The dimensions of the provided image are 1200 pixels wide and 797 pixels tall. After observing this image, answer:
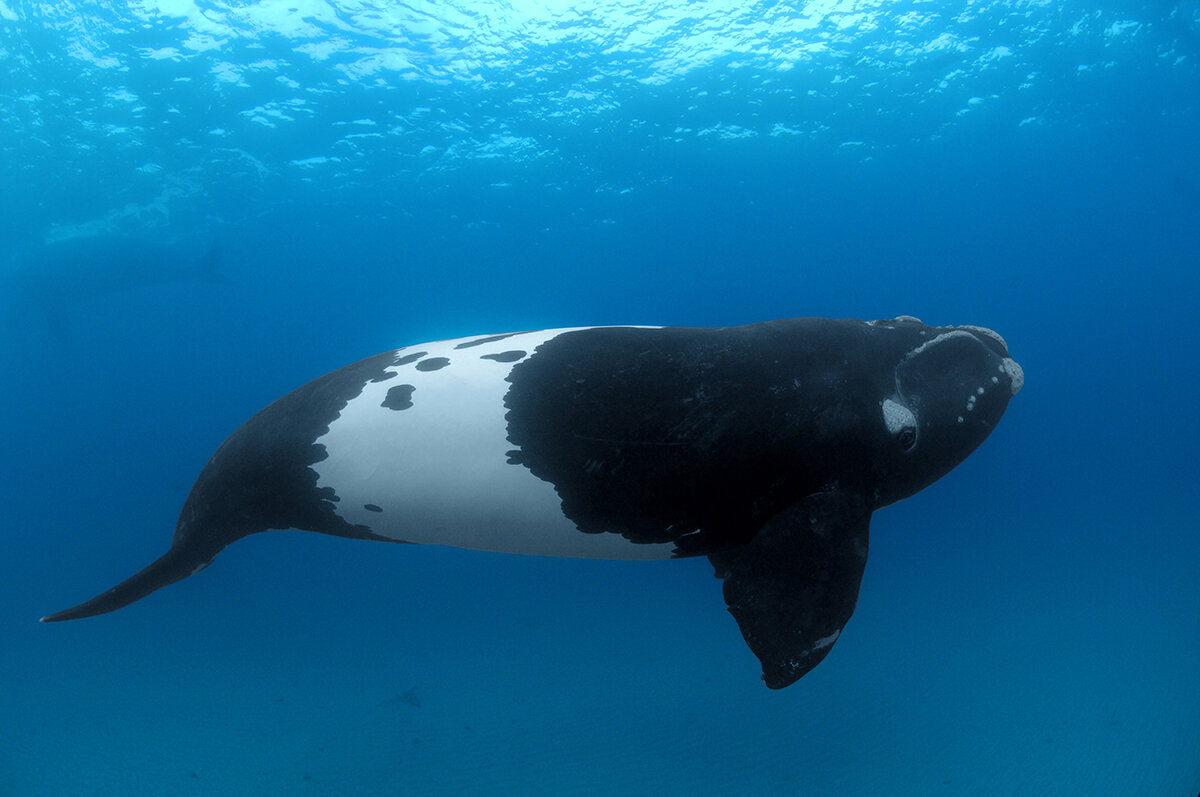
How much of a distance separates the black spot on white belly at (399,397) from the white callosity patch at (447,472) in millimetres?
15

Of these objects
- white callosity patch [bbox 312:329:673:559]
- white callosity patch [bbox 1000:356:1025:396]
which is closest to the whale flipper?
white callosity patch [bbox 312:329:673:559]

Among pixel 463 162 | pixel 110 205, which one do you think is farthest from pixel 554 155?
pixel 110 205

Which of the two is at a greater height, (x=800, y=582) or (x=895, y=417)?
(x=895, y=417)

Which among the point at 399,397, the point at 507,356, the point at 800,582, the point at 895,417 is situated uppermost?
the point at 507,356

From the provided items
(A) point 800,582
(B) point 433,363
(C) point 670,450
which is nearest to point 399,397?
(B) point 433,363

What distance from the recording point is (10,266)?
18078mm

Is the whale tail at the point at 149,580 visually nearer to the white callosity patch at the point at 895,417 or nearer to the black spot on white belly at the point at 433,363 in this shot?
the black spot on white belly at the point at 433,363

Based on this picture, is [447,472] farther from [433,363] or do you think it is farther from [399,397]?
[433,363]

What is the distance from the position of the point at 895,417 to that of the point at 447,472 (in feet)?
8.35

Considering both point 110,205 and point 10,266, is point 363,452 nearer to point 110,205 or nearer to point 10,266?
point 110,205

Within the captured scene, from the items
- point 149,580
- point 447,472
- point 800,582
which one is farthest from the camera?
point 149,580

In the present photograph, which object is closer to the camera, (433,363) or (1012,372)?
(433,363)

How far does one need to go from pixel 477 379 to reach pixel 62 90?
61.5ft

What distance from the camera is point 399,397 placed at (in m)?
3.31
